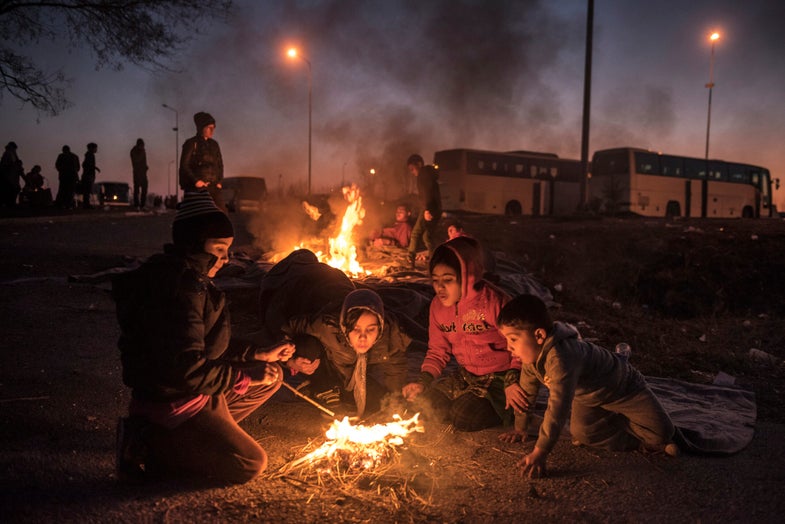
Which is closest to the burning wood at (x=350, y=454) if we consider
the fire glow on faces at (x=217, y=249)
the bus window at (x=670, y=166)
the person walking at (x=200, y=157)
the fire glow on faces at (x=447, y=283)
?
the fire glow on faces at (x=447, y=283)

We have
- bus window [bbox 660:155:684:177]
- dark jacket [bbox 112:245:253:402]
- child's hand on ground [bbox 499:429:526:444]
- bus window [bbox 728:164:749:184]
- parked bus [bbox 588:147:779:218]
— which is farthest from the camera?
bus window [bbox 728:164:749:184]

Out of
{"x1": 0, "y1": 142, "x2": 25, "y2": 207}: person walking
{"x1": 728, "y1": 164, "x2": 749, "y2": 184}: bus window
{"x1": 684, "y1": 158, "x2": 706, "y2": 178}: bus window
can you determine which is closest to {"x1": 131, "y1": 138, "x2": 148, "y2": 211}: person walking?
{"x1": 0, "y1": 142, "x2": 25, "y2": 207}: person walking

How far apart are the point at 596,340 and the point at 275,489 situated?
5.23 m

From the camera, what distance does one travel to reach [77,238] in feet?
40.2

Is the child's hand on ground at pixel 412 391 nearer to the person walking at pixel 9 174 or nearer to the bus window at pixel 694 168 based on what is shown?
the person walking at pixel 9 174

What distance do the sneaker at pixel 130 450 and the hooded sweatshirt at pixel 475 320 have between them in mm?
2099

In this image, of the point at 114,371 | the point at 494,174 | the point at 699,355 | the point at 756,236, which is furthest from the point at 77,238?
the point at 494,174

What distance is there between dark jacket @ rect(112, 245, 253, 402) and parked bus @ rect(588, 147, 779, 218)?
22.8 m

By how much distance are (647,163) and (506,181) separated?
597 centimetres

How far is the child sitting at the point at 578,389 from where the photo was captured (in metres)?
3.30

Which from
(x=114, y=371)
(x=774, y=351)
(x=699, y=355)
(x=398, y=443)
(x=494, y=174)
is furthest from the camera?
(x=494, y=174)

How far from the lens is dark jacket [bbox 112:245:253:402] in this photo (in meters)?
2.85

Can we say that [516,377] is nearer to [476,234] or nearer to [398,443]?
[398,443]

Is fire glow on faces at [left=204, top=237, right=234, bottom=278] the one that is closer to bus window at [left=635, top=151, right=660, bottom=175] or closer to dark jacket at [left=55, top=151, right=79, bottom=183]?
dark jacket at [left=55, top=151, right=79, bottom=183]
